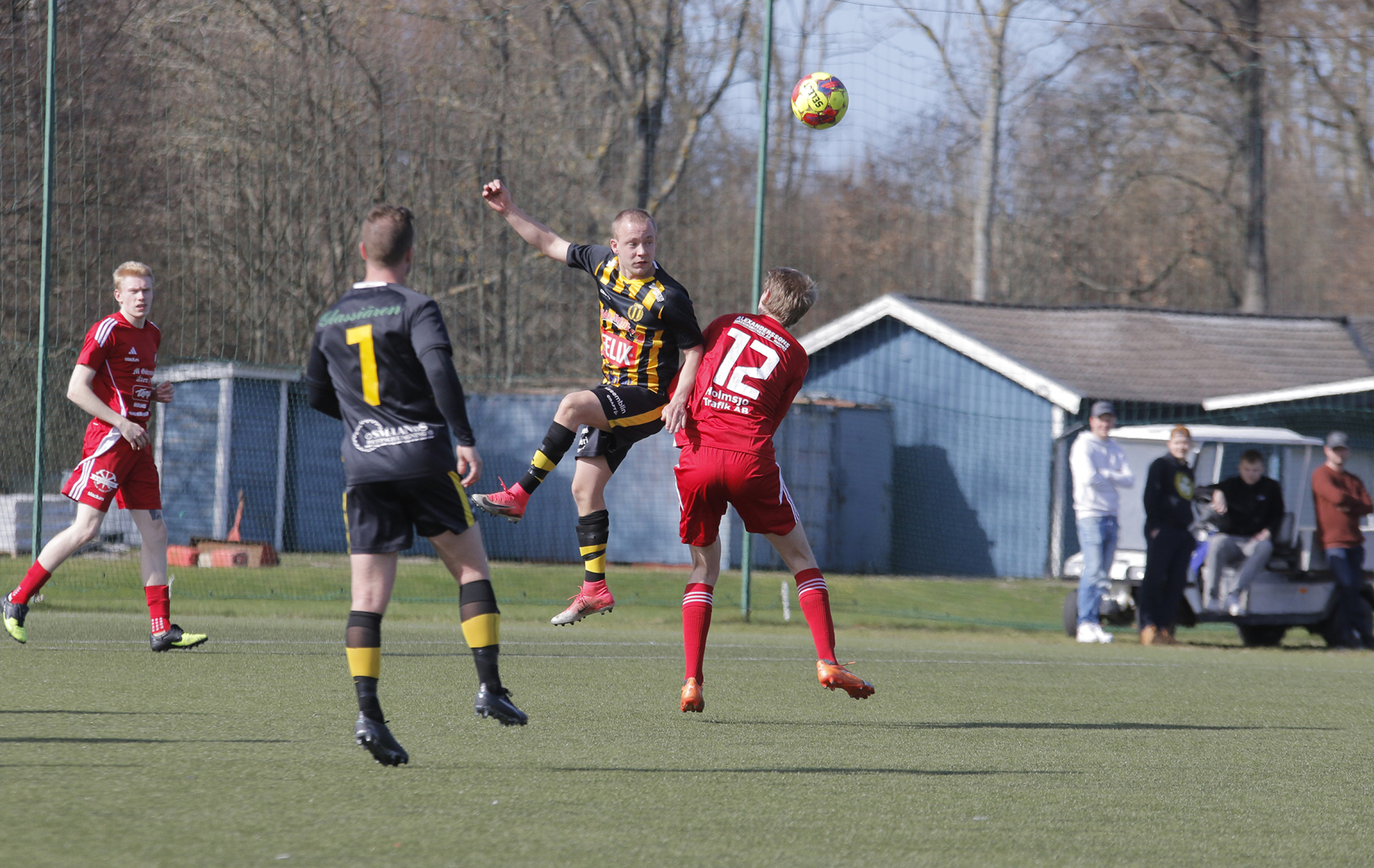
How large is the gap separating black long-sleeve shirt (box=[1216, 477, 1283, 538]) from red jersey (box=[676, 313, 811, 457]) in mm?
7575

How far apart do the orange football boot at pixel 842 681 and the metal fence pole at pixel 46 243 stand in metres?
8.51

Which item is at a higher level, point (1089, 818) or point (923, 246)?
point (923, 246)

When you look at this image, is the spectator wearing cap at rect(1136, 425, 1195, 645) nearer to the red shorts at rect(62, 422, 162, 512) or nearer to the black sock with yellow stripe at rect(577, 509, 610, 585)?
the black sock with yellow stripe at rect(577, 509, 610, 585)

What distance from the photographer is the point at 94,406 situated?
8055 millimetres

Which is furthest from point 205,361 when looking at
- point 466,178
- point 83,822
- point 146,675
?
point 83,822

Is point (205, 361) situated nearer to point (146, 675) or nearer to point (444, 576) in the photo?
point (444, 576)

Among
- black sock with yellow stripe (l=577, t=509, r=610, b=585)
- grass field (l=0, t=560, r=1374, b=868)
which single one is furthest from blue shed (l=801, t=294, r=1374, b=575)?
black sock with yellow stripe (l=577, t=509, r=610, b=585)

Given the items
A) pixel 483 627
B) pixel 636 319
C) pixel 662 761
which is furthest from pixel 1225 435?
pixel 483 627

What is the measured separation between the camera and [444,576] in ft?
57.1

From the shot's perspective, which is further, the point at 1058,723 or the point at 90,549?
the point at 90,549

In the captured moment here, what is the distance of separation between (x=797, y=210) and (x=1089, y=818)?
12.4 metres

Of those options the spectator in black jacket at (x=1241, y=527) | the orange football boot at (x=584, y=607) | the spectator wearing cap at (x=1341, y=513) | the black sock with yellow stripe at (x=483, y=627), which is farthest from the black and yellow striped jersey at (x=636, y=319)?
the spectator wearing cap at (x=1341, y=513)

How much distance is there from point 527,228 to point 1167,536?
297 inches

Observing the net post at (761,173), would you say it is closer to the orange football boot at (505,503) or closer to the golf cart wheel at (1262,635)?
the golf cart wheel at (1262,635)
